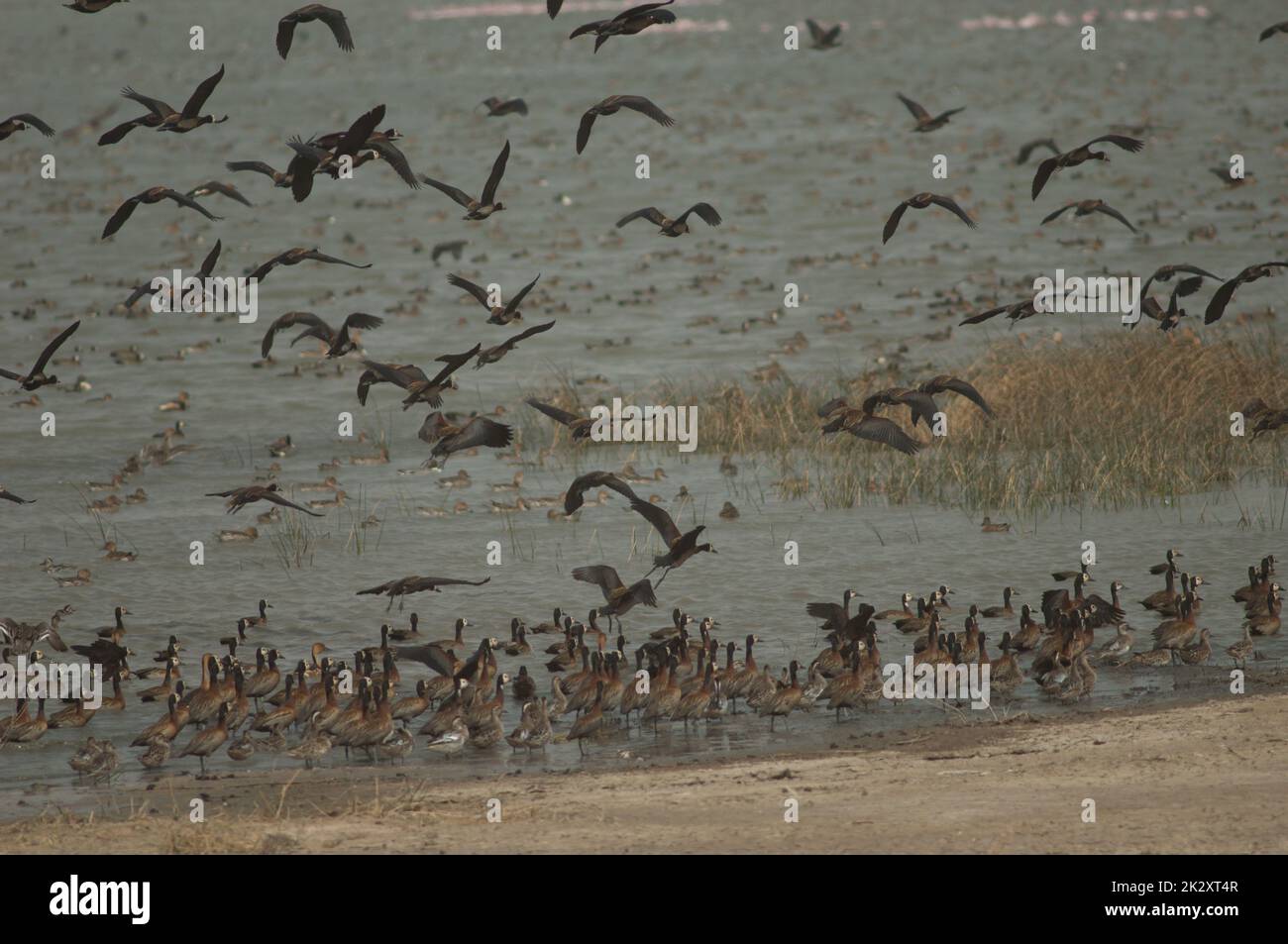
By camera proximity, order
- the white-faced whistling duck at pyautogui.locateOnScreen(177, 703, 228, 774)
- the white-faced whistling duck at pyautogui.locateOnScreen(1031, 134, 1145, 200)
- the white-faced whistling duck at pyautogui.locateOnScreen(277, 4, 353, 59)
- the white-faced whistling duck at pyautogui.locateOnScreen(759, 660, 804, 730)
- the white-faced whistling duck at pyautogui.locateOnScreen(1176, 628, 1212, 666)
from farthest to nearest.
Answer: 1. the white-faced whistling duck at pyautogui.locateOnScreen(1031, 134, 1145, 200)
2. the white-faced whistling duck at pyautogui.locateOnScreen(277, 4, 353, 59)
3. the white-faced whistling duck at pyautogui.locateOnScreen(1176, 628, 1212, 666)
4. the white-faced whistling duck at pyautogui.locateOnScreen(759, 660, 804, 730)
5. the white-faced whistling duck at pyautogui.locateOnScreen(177, 703, 228, 774)

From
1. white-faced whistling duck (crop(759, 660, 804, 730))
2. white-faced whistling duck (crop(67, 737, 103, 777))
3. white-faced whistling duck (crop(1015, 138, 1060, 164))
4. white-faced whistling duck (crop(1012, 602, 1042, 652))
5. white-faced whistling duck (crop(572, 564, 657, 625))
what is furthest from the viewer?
white-faced whistling duck (crop(1015, 138, 1060, 164))

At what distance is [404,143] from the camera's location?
57.3 m

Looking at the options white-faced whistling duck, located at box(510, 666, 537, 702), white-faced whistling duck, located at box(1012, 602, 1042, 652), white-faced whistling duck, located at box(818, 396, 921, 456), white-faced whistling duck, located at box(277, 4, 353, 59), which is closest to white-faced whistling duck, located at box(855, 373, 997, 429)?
white-faced whistling duck, located at box(818, 396, 921, 456)

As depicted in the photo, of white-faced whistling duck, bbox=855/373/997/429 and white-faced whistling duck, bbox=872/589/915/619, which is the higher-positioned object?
white-faced whistling duck, bbox=855/373/997/429

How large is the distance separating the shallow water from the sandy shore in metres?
1.49

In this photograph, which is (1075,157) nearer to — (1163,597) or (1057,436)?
(1163,597)

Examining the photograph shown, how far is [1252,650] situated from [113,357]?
69.2 ft

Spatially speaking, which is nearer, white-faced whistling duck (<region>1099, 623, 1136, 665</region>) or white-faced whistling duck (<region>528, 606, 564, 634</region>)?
white-faced whistling duck (<region>1099, 623, 1136, 665</region>)

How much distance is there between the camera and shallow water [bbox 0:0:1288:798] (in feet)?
72.9

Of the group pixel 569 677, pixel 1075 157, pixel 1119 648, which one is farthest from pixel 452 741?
pixel 1075 157

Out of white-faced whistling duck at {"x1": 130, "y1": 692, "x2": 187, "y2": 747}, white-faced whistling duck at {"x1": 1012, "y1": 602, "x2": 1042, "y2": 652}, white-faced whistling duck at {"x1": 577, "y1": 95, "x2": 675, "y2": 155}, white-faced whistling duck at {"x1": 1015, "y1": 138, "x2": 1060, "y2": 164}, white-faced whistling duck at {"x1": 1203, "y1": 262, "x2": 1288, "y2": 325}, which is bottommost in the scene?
white-faced whistling duck at {"x1": 130, "y1": 692, "x2": 187, "y2": 747}

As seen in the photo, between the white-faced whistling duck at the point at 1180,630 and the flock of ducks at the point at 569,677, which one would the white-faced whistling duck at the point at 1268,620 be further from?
the white-faced whistling duck at the point at 1180,630

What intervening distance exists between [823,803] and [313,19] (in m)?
9.99

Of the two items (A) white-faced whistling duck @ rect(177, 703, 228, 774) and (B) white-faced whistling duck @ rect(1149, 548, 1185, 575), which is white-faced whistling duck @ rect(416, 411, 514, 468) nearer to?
(A) white-faced whistling duck @ rect(177, 703, 228, 774)
